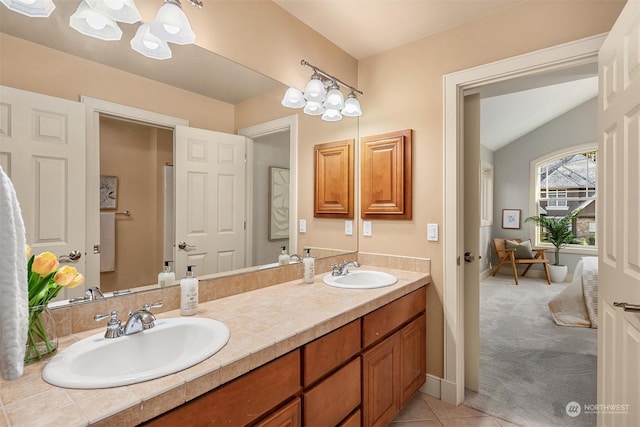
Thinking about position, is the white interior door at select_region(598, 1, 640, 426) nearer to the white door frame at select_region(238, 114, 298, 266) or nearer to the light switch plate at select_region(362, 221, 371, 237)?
the light switch plate at select_region(362, 221, 371, 237)

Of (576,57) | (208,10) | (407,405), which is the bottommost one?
(407,405)

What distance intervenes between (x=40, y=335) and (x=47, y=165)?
1.82 ft

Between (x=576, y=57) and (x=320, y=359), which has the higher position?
(x=576, y=57)

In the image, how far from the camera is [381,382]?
163cm

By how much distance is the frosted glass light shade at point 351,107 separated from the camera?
230 centimetres

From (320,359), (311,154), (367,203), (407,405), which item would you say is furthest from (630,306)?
(311,154)

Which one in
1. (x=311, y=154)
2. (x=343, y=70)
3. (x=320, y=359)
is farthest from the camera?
(x=343, y=70)

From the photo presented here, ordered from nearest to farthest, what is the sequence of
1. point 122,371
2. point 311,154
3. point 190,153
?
point 122,371 → point 190,153 → point 311,154

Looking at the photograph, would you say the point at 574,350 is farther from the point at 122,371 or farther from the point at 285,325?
the point at 122,371

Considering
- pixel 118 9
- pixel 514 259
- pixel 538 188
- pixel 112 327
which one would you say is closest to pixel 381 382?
pixel 112 327

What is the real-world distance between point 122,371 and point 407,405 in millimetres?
1766

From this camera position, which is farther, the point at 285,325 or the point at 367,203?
the point at 367,203

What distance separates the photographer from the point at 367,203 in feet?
8.06

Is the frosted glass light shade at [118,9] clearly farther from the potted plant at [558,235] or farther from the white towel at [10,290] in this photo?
the potted plant at [558,235]
